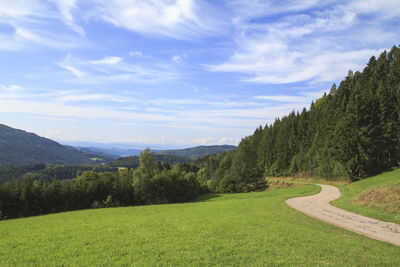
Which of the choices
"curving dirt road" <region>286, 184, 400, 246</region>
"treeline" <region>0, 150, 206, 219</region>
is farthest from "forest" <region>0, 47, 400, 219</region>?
"curving dirt road" <region>286, 184, 400, 246</region>

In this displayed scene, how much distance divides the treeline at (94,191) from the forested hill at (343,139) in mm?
15350

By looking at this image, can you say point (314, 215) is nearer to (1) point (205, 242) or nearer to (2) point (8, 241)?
(1) point (205, 242)

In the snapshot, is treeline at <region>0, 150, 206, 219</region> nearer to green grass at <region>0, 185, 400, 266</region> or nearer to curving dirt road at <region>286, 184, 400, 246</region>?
green grass at <region>0, 185, 400, 266</region>

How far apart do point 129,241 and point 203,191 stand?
5370cm

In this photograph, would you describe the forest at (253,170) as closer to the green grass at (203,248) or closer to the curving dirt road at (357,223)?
the curving dirt road at (357,223)

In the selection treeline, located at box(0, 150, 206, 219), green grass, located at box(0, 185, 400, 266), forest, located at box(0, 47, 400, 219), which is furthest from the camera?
forest, located at box(0, 47, 400, 219)

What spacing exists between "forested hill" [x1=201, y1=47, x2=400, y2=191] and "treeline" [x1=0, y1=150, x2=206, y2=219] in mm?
15350

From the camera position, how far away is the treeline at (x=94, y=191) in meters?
34.1

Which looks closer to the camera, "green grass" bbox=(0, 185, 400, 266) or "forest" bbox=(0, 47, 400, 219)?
"green grass" bbox=(0, 185, 400, 266)

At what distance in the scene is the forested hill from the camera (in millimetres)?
37281

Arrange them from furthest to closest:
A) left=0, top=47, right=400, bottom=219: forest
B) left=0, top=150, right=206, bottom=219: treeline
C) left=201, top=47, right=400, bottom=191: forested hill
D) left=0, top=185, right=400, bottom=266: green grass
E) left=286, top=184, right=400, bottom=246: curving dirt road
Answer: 1. left=201, top=47, right=400, bottom=191: forested hill
2. left=0, top=47, right=400, bottom=219: forest
3. left=0, top=150, right=206, bottom=219: treeline
4. left=286, top=184, right=400, bottom=246: curving dirt road
5. left=0, top=185, right=400, bottom=266: green grass

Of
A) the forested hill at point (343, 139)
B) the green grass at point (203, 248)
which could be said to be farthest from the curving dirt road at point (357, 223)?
the forested hill at point (343, 139)

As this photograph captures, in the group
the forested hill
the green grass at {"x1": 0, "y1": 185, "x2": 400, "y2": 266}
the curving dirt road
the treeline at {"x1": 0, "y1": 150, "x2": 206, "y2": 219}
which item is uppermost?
the forested hill

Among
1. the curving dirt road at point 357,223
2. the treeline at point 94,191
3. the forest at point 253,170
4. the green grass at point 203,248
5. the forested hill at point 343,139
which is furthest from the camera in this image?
the forested hill at point 343,139
